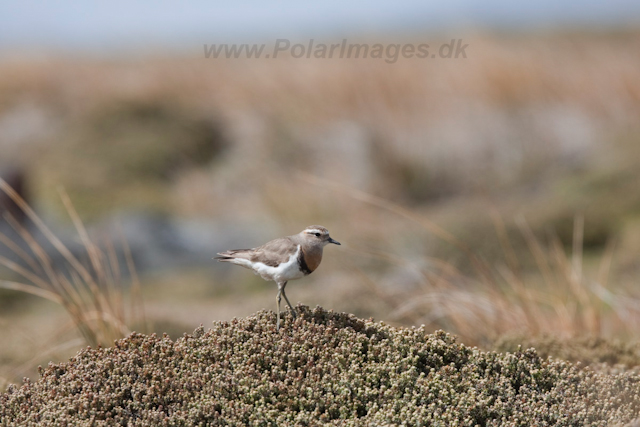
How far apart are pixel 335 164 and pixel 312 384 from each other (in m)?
9.99

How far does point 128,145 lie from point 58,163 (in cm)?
150

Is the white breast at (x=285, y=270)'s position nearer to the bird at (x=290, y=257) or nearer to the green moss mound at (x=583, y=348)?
the bird at (x=290, y=257)

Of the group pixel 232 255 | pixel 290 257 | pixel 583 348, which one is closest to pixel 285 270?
pixel 290 257

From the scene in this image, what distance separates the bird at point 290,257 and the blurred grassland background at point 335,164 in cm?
271

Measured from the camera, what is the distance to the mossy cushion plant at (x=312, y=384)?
9.87 ft

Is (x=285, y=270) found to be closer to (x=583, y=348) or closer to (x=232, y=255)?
(x=232, y=255)

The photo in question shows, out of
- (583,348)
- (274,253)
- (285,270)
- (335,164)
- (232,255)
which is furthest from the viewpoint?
(335,164)

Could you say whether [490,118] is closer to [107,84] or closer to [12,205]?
[12,205]

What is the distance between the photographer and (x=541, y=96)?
13.3 metres

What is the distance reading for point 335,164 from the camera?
1295cm

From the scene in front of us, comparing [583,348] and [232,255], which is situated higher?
[232,255]

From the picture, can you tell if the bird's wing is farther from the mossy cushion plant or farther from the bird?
the mossy cushion plant

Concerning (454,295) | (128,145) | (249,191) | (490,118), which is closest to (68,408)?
(454,295)

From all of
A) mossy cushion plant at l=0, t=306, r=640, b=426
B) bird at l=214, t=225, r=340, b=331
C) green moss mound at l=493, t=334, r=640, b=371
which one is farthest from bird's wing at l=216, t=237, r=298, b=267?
green moss mound at l=493, t=334, r=640, b=371
